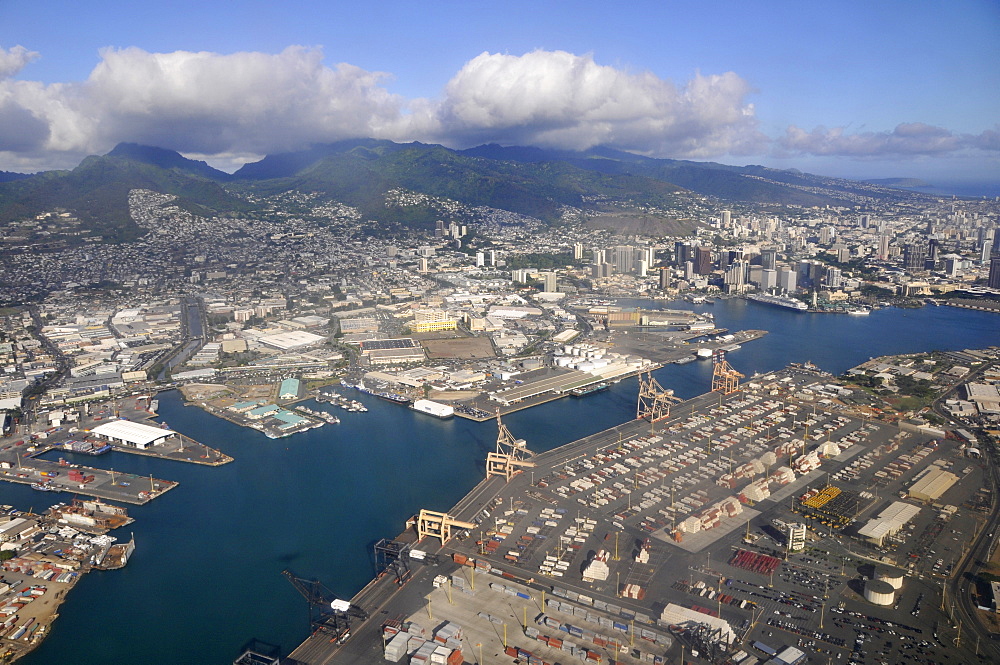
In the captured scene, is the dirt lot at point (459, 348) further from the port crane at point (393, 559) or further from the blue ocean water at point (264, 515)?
the port crane at point (393, 559)

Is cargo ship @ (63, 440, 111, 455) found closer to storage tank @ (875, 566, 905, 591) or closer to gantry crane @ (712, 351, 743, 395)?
storage tank @ (875, 566, 905, 591)

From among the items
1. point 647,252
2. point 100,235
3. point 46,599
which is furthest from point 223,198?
point 46,599

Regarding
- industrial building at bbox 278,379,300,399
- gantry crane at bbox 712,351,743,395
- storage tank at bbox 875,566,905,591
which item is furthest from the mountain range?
storage tank at bbox 875,566,905,591

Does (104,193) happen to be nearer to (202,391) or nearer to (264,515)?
(202,391)

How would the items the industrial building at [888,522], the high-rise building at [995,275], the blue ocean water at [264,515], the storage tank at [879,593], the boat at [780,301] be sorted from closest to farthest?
1. the storage tank at [879,593]
2. the blue ocean water at [264,515]
3. the industrial building at [888,522]
4. the boat at [780,301]
5. the high-rise building at [995,275]

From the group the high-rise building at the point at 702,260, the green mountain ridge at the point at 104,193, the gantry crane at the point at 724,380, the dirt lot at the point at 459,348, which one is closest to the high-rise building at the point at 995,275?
the high-rise building at the point at 702,260
